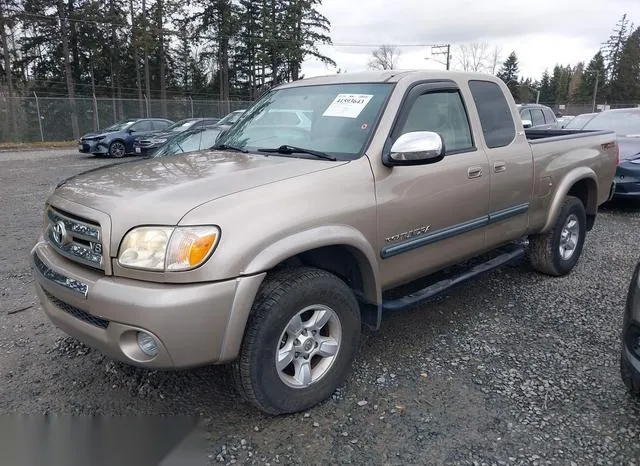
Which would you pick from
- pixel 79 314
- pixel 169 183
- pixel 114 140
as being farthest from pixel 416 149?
pixel 114 140

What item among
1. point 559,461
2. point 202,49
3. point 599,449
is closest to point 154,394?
point 559,461

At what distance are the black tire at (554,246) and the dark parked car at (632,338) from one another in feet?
7.12

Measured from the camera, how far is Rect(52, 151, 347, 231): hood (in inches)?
94.7

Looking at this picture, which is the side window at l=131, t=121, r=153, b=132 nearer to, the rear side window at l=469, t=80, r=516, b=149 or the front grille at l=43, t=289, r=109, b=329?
the rear side window at l=469, t=80, r=516, b=149

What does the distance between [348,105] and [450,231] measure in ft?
3.67

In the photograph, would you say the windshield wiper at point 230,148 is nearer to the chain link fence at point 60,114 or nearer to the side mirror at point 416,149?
the side mirror at point 416,149

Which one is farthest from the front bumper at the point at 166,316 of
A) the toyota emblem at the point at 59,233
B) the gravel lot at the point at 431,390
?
the gravel lot at the point at 431,390

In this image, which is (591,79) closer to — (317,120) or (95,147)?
(95,147)

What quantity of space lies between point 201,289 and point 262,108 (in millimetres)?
2176

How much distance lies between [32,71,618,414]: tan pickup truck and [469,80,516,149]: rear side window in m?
0.02

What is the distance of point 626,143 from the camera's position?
8.51 metres

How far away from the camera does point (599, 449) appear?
2516 millimetres

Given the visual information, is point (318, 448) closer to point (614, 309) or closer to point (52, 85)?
point (614, 309)

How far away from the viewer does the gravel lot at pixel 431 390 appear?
8.36 feet
